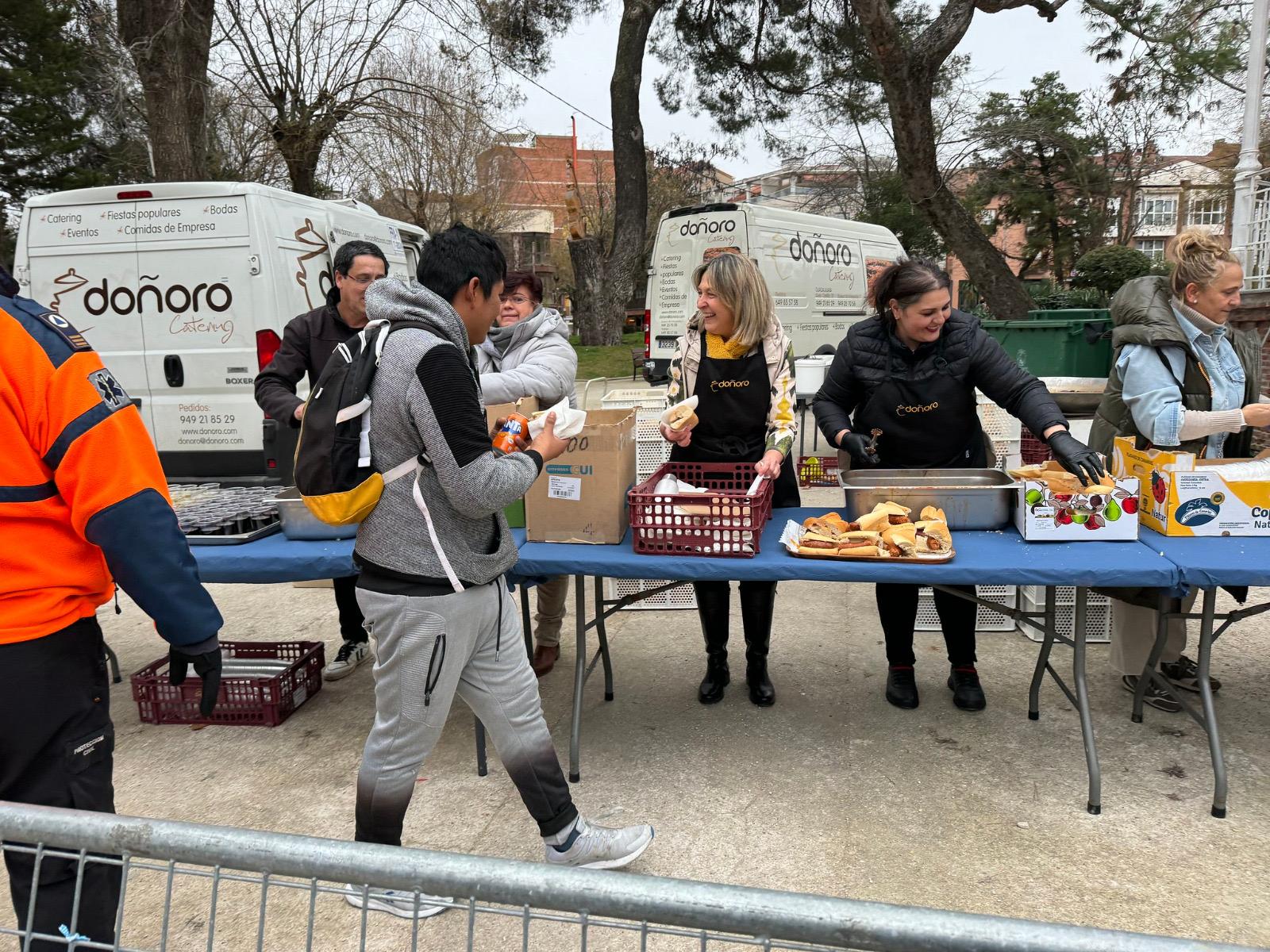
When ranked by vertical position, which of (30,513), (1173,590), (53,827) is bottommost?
(1173,590)

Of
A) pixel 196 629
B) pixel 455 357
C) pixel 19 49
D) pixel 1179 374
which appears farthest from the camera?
pixel 19 49

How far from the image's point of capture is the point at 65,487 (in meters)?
1.64

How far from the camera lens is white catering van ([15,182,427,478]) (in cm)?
572

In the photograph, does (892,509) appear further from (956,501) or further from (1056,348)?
(1056,348)

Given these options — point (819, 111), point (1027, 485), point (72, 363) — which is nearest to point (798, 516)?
point (1027, 485)

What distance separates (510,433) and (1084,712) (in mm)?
2196

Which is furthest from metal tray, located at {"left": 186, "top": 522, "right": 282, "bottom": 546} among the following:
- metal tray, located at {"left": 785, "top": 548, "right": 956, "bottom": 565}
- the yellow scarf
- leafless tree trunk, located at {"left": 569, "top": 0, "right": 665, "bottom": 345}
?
leafless tree trunk, located at {"left": 569, "top": 0, "right": 665, "bottom": 345}

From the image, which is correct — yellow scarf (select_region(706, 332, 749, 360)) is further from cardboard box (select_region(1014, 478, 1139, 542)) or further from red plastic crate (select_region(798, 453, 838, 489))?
red plastic crate (select_region(798, 453, 838, 489))

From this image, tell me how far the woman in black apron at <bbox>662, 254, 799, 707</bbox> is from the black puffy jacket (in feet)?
0.68

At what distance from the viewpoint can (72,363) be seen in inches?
64.8

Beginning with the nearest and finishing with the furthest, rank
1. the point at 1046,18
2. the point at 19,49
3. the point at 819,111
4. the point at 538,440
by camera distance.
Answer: the point at 538,440
the point at 1046,18
the point at 19,49
the point at 819,111

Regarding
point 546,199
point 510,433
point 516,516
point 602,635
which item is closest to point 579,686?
point 602,635

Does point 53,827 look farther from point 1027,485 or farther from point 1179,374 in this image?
point 1179,374

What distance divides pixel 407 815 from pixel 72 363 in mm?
2007
